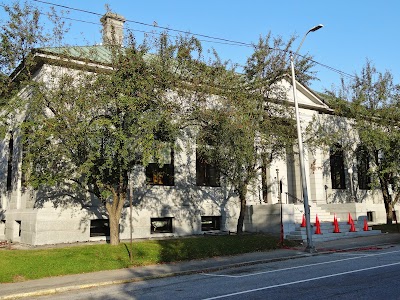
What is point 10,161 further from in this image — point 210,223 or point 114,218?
point 210,223

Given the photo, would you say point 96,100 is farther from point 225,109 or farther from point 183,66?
point 225,109

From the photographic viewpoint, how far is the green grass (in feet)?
39.6

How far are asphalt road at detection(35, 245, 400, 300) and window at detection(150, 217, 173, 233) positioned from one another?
849 centimetres

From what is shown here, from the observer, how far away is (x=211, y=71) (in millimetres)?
17125

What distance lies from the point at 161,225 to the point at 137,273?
8949mm

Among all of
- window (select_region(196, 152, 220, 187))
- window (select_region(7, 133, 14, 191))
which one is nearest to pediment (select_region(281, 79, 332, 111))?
window (select_region(196, 152, 220, 187))

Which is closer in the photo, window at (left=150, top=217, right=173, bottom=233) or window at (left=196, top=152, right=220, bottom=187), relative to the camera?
window at (left=150, top=217, right=173, bottom=233)

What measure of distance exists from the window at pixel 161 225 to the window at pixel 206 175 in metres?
2.97

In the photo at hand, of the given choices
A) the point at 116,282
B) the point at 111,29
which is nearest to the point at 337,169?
the point at 111,29

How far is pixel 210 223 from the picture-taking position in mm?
22812

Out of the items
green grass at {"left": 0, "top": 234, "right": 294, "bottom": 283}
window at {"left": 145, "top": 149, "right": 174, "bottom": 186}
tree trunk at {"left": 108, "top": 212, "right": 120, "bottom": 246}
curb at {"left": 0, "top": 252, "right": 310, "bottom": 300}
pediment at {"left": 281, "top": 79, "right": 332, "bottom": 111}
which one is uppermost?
pediment at {"left": 281, "top": 79, "right": 332, "bottom": 111}

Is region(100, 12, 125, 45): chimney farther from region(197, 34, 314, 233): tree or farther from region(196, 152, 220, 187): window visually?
region(196, 152, 220, 187): window

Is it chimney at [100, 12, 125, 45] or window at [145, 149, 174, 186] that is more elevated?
chimney at [100, 12, 125, 45]

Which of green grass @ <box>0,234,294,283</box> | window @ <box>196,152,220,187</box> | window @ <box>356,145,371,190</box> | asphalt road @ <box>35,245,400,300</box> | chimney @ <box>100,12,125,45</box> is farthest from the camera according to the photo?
window @ <box>356,145,371,190</box>
